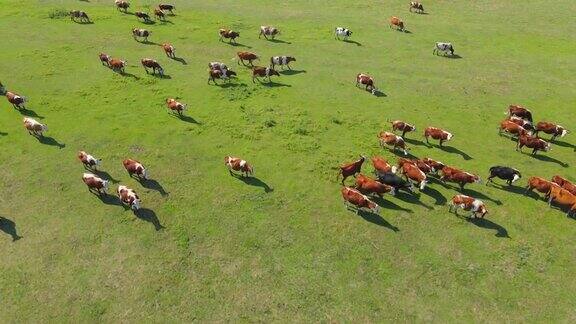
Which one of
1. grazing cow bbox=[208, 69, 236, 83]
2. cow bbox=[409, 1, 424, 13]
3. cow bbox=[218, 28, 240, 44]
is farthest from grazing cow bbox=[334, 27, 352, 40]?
cow bbox=[409, 1, 424, 13]

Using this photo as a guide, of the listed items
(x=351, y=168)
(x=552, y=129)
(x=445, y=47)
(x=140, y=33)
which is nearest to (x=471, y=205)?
(x=351, y=168)

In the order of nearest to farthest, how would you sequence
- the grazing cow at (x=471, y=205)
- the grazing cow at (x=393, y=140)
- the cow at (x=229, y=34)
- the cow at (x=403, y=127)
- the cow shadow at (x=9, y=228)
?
the cow shadow at (x=9, y=228)
the grazing cow at (x=471, y=205)
the grazing cow at (x=393, y=140)
the cow at (x=403, y=127)
the cow at (x=229, y=34)

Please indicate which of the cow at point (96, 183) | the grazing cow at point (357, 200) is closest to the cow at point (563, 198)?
the grazing cow at point (357, 200)

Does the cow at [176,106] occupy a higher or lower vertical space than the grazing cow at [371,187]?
lower

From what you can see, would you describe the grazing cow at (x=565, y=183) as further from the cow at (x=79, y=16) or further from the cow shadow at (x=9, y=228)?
the cow at (x=79, y=16)

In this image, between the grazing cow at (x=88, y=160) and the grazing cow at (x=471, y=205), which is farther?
the grazing cow at (x=88, y=160)

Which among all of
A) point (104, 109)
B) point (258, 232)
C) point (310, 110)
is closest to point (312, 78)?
point (310, 110)

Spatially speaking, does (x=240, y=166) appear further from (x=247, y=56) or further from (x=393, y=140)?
(x=247, y=56)

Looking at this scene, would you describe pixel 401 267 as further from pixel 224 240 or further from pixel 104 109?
pixel 104 109
